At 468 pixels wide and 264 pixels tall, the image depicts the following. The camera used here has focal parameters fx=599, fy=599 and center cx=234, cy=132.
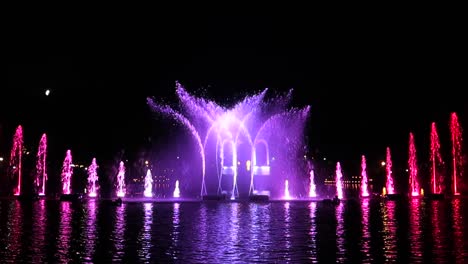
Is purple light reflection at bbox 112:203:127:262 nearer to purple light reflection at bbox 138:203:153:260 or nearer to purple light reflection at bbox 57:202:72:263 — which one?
purple light reflection at bbox 138:203:153:260

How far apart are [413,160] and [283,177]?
15824mm

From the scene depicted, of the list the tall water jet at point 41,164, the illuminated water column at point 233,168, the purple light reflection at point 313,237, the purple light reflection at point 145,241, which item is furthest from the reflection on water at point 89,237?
the tall water jet at point 41,164

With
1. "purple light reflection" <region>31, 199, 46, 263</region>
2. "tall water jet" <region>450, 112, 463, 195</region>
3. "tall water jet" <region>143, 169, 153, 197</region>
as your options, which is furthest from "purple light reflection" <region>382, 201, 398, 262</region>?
"tall water jet" <region>450, 112, 463, 195</region>

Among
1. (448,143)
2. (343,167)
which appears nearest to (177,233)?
(448,143)

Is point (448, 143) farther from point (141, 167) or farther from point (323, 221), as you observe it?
point (323, 221)

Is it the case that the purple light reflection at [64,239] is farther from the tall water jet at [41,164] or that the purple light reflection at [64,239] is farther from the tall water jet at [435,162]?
the tall water jet at [435,162]

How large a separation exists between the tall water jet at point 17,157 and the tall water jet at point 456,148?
4636 cm

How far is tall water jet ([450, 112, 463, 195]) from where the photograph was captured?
66.2m

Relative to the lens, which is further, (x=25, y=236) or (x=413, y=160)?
(x=413, y=160)

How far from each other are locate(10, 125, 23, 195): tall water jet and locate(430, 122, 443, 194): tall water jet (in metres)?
45.2

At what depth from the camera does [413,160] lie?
7244 cm

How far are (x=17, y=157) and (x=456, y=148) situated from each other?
49137mm

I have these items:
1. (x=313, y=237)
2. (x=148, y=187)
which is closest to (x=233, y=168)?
(x=148, y=187)

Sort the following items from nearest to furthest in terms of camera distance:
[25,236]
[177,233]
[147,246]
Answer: [147,246] < [25,236] < [177,233]
